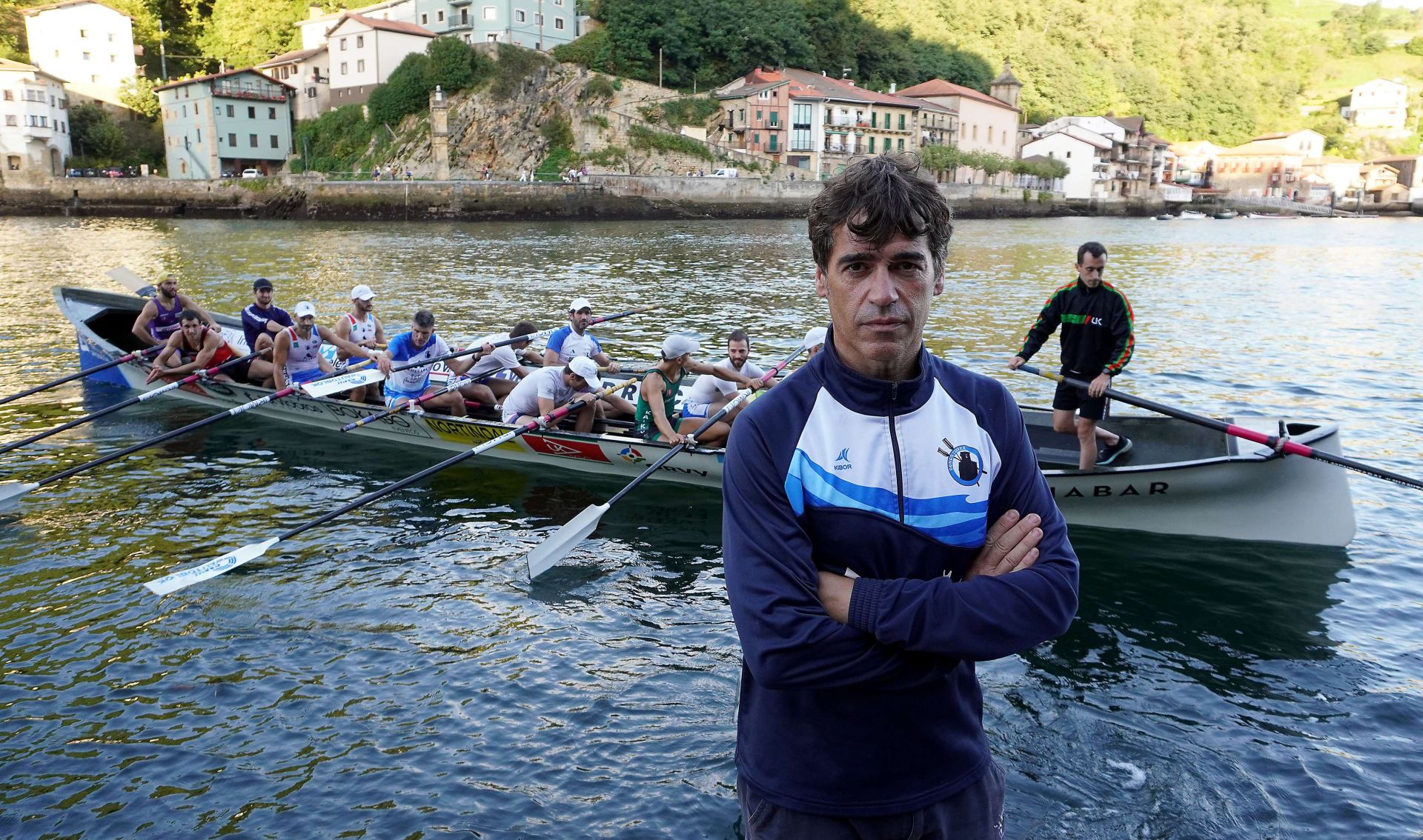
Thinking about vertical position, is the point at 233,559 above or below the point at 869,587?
below

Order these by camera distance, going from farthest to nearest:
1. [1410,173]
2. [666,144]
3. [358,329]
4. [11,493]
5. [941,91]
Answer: [1410,173], [941,91], [666,144], [358,329], [11,493]

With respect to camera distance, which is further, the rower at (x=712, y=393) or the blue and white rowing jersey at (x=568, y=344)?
the blue and white rowing jersey at (x=568, y=344)

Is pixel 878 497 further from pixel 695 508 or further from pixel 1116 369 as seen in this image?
pixel 695 508

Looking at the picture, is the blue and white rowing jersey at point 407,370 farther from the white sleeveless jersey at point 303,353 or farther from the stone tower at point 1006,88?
the stone tower at point 1006,88

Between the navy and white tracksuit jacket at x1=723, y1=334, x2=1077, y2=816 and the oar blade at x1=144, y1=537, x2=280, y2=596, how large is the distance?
25.1ft

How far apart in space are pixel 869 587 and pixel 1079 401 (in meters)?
9.05

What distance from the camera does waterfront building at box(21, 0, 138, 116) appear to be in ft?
258

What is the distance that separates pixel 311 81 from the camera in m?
79.8

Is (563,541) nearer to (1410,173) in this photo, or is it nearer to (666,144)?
(666,144)

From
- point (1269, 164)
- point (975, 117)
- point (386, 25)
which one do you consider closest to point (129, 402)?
point (386, 25)

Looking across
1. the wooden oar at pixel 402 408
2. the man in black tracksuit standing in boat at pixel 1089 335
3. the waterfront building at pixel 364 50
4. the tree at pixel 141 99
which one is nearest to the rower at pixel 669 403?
the wooden oar at pixel 402 408

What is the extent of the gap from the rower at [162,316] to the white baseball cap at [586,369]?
708 cm

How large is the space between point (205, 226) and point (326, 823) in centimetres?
5750

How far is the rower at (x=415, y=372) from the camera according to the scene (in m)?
13.6
